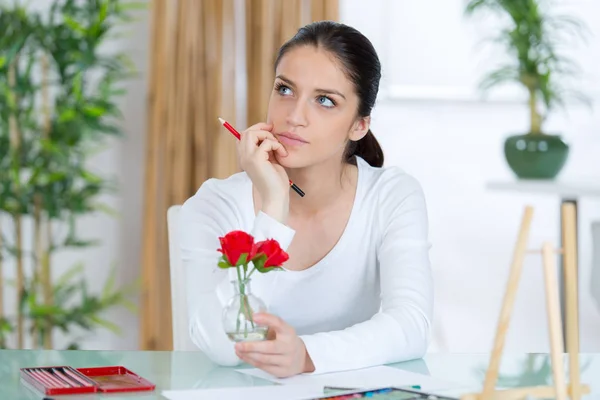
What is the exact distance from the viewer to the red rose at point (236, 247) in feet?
4.45

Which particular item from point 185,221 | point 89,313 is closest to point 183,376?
point 185,221

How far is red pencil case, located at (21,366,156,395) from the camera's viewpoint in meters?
1.39

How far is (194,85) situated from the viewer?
12.0 feet

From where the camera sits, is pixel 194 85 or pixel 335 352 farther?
pixel 194 85

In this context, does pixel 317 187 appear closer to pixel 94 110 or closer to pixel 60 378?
pixel 60 378

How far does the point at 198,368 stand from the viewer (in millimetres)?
1622

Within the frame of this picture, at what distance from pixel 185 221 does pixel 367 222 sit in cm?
40

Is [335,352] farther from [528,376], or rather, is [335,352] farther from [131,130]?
[131,130]

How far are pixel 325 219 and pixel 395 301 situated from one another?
34 centimetres

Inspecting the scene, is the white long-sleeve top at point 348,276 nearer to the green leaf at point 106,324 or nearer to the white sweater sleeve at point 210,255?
the white sweater sleeve at point 210,255

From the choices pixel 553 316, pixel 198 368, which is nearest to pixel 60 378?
Result: pixel 198 368

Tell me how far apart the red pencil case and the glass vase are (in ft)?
0.49

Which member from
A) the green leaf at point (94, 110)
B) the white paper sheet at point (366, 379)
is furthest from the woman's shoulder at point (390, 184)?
the green leaf at point (94, 110)

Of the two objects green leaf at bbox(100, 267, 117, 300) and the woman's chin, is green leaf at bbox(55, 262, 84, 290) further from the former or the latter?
the woman's chin
